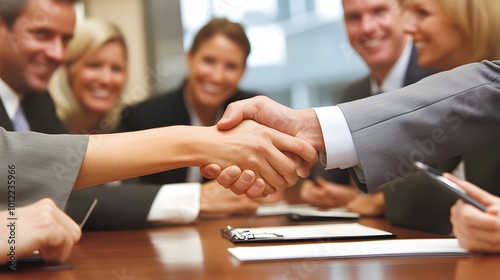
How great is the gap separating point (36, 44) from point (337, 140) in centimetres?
161

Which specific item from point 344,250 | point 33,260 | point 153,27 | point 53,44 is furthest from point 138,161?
point 153,27

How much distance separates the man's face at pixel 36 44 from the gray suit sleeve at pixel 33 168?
1374 millimetres

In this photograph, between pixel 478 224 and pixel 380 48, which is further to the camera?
pixel 380 48

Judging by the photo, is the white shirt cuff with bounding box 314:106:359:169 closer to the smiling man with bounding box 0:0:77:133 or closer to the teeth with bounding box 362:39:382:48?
the smiling man with bounding box 0:0:77:133

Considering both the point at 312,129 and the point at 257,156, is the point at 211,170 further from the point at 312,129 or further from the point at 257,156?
the point at 312,129

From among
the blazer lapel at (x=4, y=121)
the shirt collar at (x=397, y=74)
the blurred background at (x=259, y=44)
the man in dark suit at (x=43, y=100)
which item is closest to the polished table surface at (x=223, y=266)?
the man in dark suit at (x=43, y=100)

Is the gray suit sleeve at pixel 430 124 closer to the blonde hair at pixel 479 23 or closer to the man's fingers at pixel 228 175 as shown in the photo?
the man's fingers at pixel 228 175

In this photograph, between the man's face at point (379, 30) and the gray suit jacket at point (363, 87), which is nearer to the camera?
the gray suit jacket at point (363, 87)

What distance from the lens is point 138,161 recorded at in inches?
39.3

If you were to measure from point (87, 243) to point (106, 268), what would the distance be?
305 mm

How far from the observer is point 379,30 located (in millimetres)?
2646

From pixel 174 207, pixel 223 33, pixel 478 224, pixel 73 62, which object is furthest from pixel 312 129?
pixel 73 62

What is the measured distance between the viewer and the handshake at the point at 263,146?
1.16 metres

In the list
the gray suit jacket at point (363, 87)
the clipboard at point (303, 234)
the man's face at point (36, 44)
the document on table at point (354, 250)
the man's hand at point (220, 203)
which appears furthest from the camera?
the gray suit jacket at point (363, 87)
